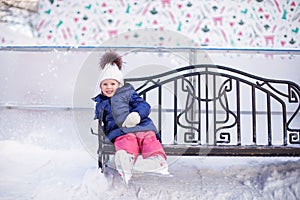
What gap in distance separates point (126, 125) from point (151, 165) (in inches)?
10.2

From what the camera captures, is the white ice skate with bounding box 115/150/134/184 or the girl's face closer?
the white ice skate with bounding box 115/150/134/184

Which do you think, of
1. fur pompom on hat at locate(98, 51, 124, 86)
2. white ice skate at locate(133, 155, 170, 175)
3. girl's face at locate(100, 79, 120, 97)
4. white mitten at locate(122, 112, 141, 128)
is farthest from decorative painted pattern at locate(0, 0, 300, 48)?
white ice skate at locate(133, 155, 170, 175)

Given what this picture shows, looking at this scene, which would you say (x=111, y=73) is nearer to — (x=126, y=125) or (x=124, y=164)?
(x=126, y=125)

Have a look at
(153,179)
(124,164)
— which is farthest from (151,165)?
(153,179)

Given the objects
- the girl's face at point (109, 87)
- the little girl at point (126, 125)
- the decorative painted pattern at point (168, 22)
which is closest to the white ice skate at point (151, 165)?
the little girl at point (126, 125)

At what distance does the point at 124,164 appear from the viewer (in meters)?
1.65

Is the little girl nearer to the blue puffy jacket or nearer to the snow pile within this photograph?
the blue puffy jacket

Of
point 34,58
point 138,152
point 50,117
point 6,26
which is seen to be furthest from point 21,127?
point 138,152

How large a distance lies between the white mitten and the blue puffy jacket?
19mm

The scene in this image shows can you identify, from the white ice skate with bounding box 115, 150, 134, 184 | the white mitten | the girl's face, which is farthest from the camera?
the girl's face

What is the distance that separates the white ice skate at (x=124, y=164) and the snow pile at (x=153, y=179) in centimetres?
10

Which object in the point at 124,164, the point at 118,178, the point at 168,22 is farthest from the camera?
the point at 168,22

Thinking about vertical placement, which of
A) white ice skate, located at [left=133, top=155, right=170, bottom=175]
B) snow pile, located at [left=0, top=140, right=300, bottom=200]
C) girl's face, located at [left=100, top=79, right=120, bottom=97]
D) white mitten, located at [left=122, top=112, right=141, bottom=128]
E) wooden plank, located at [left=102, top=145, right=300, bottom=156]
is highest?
girl's face, located at [left=100, top=79, right=120, bottom=97]

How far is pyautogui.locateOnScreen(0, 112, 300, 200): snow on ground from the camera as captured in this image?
1.69 m
